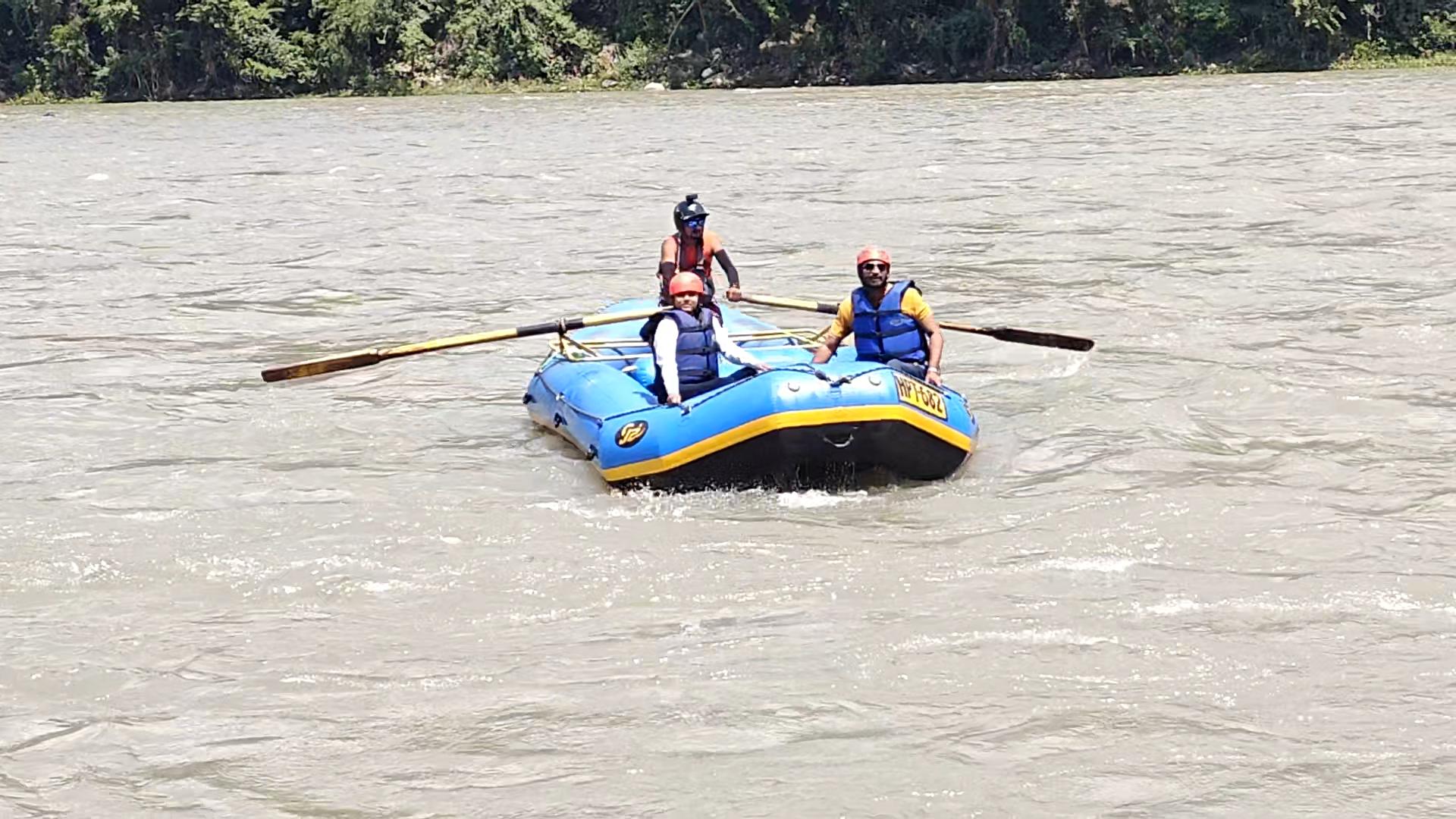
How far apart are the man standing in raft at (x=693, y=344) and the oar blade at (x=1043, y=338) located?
1529 millimetres

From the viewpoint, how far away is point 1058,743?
5.42m

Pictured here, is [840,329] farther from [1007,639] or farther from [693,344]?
[1007,639]

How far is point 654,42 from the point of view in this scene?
40094 mm

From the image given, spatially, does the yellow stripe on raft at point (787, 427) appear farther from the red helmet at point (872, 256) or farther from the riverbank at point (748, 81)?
the riverbank at point (748, 81)

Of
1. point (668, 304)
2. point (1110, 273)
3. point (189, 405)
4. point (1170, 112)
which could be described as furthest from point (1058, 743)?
point (1170, 112)

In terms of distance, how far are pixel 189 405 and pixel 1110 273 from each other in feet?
21.7

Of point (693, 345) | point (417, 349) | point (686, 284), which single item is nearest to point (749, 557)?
point (693, 345)

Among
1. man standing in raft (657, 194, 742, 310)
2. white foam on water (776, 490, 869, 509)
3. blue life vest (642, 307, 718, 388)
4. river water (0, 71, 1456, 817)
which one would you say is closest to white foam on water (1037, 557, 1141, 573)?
river water (0, 71, 1456, 817)

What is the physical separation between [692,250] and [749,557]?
12.1 ft

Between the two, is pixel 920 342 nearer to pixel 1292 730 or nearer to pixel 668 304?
pixel 668 304

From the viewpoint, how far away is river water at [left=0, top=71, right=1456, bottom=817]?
5.34 m

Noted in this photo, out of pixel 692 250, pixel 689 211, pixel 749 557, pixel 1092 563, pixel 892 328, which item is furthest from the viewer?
pixel 692 250

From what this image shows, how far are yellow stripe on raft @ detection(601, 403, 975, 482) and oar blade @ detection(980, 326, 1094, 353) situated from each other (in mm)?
1552

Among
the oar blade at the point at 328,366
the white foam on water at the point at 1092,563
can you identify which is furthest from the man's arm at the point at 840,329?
the oar blade at the point at 328,366
